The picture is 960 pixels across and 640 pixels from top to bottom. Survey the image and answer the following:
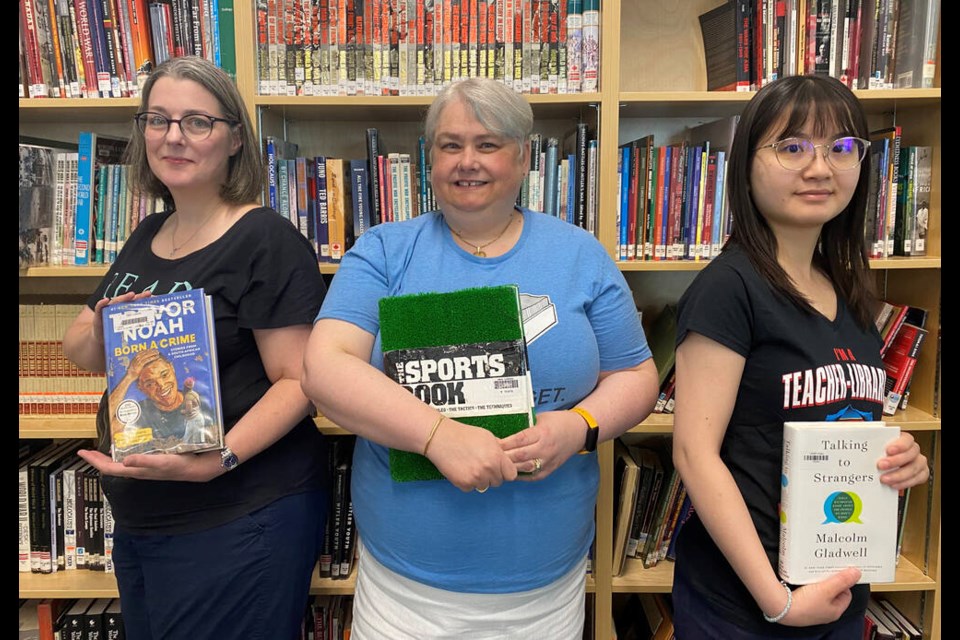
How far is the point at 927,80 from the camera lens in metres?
1.76

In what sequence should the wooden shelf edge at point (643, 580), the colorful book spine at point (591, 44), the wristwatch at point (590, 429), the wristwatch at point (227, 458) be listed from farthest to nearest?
the wooden shelf edge at point (643, 580)
the colorful book spine at point (591, 44)
the wristwatch at point (227, 458)
the wristwatch at point (590, 429)

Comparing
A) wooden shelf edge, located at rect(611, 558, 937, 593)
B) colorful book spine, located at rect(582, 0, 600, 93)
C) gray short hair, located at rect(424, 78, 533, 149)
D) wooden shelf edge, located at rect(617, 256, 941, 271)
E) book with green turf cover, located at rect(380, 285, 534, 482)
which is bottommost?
wooden shelf edge, located at rect(611, 558, 937, 593)

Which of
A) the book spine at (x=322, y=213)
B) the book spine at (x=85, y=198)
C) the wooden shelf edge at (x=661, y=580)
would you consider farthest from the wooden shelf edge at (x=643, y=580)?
the book spine at (x=85, y=198)

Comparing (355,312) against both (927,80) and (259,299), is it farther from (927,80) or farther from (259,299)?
(927,80)

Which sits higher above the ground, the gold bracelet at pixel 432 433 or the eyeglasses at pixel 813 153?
the eyeglasses at pixel 813 153

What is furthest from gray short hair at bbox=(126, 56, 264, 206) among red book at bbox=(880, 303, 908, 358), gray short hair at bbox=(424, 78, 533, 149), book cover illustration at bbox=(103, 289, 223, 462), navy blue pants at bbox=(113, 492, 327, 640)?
red book at bbox=(880, 303, 908, 358)

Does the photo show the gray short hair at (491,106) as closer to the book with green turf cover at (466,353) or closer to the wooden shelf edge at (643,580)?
the book with green turf cover at (466,353)

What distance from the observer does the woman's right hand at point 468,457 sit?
103 centimetres

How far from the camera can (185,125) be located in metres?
1.34

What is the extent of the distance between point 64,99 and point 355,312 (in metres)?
1.23

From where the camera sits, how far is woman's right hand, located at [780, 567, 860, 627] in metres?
1.05

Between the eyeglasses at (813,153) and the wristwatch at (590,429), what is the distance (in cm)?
53

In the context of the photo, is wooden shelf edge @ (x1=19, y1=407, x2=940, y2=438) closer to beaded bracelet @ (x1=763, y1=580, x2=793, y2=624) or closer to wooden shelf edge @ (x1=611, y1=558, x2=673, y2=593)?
wooden shelf edge @ (x1=611, y1=558, x2=673, y2=593)

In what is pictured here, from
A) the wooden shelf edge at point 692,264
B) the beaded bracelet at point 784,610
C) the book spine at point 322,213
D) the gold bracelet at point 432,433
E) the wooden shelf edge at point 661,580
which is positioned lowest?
the wooden shelf edge at point 661,580
